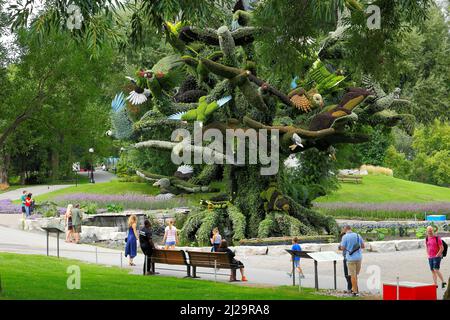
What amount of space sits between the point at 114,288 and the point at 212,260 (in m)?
3.64

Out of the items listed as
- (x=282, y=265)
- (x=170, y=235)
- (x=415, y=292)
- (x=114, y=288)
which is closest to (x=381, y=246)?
(x=282, y=265)

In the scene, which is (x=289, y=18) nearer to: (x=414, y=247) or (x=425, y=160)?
(x=414, y=247)

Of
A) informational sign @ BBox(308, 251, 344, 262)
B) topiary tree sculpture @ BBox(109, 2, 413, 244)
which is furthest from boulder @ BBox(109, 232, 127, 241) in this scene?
informational sign @ BBox(308, 251, 344, 262)

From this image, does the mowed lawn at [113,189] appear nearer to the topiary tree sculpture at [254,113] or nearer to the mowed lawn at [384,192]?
the mowed lawn at [384,192]

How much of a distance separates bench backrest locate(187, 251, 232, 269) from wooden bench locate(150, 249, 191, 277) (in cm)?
17

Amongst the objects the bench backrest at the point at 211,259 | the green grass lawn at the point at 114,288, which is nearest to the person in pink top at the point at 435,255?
the green grass lawn at the point at 114,288

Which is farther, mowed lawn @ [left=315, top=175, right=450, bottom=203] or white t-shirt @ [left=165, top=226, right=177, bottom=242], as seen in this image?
mowed lawn @ [left=315, top=175, right=450, bottom=203]

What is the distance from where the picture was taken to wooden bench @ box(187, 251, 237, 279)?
16.0m

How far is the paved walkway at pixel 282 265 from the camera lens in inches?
644

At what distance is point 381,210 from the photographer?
129 ft

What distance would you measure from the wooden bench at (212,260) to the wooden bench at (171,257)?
0.15 m

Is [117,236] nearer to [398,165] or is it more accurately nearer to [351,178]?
[351,178]

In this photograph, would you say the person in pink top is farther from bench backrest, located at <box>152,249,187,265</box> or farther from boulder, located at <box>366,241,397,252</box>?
boulder, located at <box>366,241,397,252</box>

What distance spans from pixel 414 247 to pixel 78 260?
1100 cm
